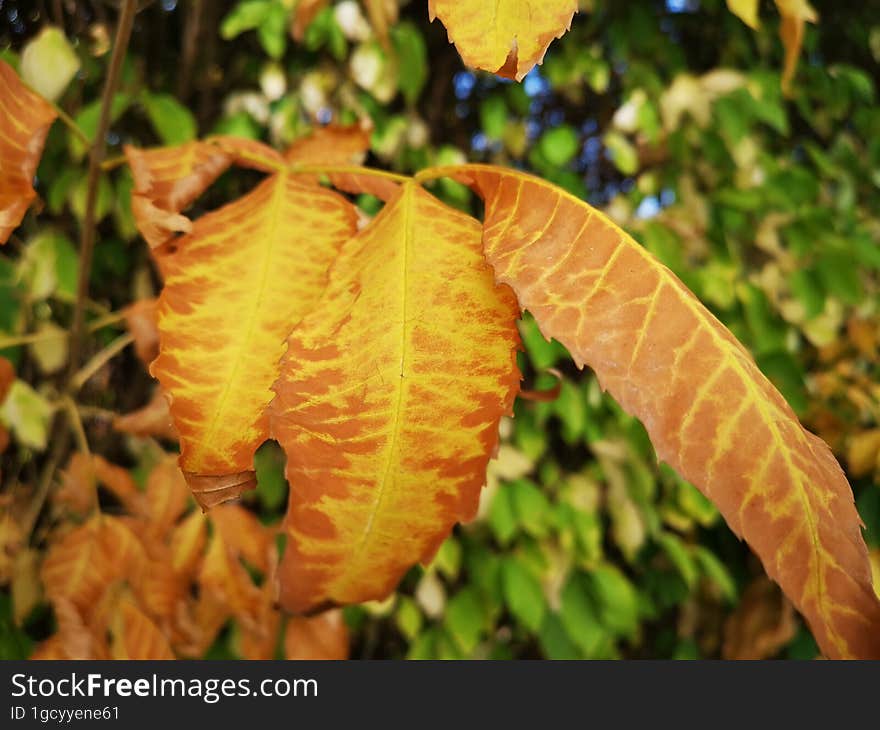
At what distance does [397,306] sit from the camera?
0.28 metres

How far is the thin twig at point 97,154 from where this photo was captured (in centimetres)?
40

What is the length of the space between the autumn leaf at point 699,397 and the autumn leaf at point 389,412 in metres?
0.03

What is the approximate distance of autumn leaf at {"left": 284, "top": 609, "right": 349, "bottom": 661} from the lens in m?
0.68

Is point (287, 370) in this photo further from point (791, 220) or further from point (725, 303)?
point (791, 220)

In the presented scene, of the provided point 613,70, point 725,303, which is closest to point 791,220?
point 725,303

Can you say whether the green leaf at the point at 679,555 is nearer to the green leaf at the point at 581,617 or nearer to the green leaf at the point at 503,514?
the green leaf at the point at 581,617

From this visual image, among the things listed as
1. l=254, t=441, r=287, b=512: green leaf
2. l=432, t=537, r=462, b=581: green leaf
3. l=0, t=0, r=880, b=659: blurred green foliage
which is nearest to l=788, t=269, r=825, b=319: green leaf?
l=0, t=0, r=880, b=659: blurred green foliage

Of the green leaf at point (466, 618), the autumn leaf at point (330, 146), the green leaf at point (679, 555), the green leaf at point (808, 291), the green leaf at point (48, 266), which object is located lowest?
the green leaf at point (679, 555)

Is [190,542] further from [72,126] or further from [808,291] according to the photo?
[808,291]

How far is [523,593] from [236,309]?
2.57 feet

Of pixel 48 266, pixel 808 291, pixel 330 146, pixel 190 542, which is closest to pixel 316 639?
pixel 190 542

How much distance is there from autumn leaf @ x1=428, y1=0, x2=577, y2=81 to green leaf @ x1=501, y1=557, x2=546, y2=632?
2.80 feet

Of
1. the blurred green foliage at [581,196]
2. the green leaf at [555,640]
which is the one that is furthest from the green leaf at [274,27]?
the green leaf at [555,640]

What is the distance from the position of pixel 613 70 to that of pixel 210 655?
1.05 meters
